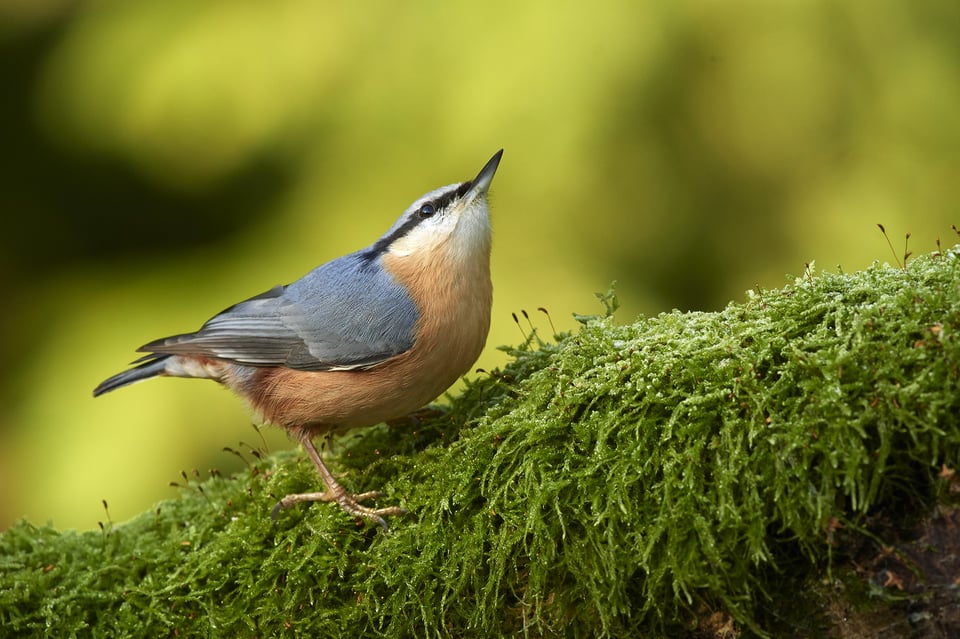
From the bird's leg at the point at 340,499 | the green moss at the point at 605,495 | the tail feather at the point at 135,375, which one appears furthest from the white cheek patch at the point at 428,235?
the tail feather at the point at 135,375

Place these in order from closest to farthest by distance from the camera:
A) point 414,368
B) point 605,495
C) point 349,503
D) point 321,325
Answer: point 605,495, point 349,503, point 414,368, point 321,325

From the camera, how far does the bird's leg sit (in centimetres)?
214

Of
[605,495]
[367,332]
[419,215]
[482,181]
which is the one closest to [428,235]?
[419,215]

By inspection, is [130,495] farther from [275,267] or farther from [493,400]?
[493,400]

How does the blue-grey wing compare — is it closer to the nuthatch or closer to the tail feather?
the nuthatch

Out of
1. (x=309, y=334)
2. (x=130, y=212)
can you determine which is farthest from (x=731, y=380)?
(x=130, y=212)

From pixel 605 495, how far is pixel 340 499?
2.51 feet

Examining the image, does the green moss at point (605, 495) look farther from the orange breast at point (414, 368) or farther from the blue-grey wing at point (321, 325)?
the blue-grey wing at point (321, 325)

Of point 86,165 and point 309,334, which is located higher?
point 86,165

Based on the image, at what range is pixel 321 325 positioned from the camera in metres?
2.55

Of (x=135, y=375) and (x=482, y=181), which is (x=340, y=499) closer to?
(x=482, y=181)

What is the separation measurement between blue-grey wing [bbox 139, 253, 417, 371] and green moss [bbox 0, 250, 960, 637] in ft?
0.94

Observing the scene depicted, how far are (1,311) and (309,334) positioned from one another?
2.76m

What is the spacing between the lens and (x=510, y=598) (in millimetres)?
1929
